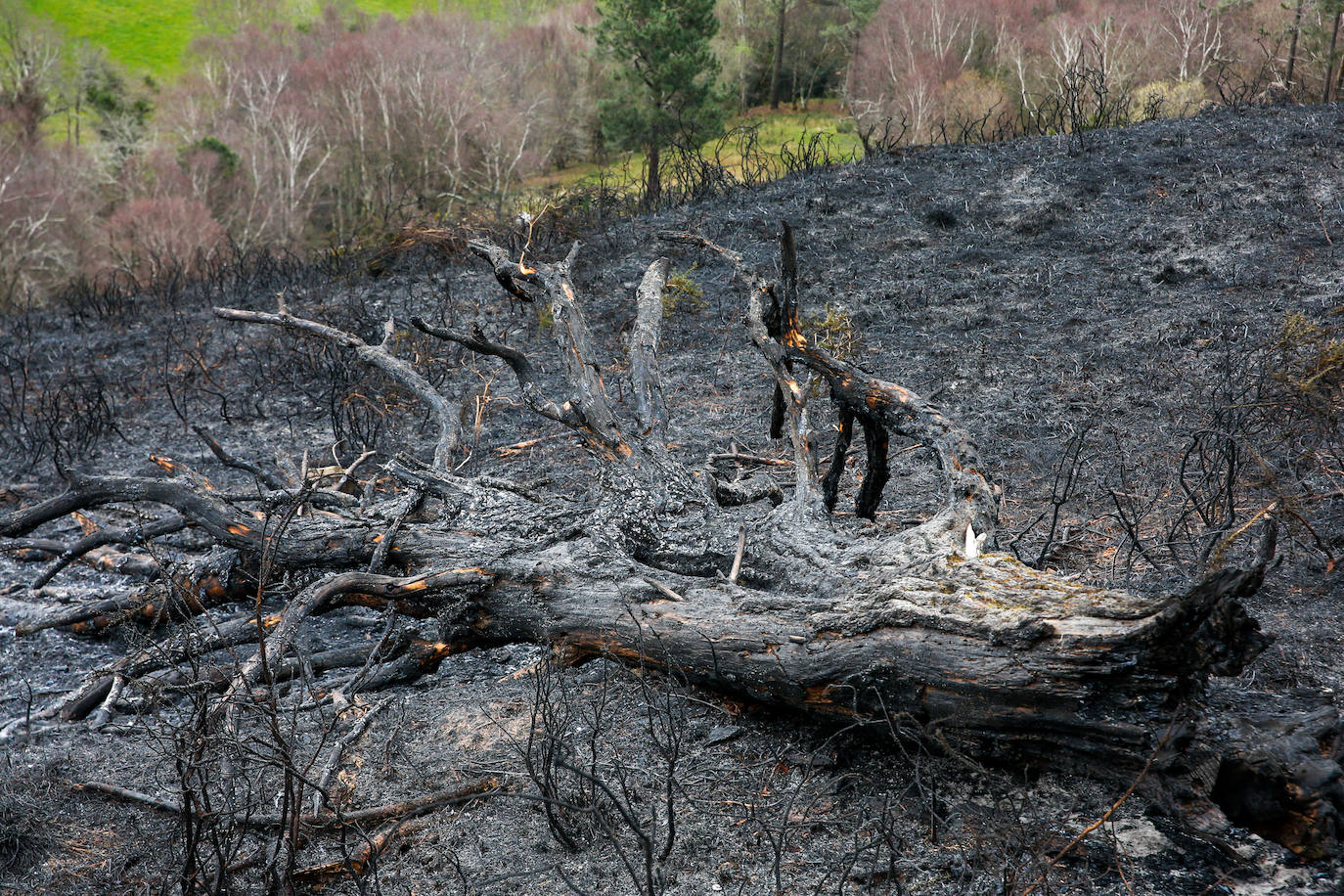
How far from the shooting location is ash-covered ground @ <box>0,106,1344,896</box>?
82.1 inches

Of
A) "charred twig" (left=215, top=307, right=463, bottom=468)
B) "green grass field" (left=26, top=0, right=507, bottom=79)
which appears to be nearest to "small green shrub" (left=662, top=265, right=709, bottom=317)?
"charred twig" (left=215, top=307, right=463, bottom=468)

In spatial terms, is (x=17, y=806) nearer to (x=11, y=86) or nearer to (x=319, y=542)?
(x=319, y=542)

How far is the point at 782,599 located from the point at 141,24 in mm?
49320

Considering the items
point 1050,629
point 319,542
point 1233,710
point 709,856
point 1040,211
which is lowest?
point 709,856

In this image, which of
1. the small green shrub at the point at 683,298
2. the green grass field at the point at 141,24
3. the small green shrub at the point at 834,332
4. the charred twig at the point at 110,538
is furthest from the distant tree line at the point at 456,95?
the charred twig at the point at 110,538

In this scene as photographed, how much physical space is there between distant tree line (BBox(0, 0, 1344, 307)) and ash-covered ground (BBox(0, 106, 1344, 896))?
580cm

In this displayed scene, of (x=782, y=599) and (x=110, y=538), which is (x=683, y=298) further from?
(x=782, y=599)

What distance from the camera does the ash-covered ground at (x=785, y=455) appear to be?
2.09 m

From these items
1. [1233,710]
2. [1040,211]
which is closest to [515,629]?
[1233,710]

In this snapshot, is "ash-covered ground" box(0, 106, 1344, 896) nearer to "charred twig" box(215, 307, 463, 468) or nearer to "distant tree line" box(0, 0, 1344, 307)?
"charred twig" box(215, 307, 463, 468)

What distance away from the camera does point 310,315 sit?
26.6 feet

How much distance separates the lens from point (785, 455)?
5.23 meters

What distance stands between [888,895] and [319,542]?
2474 mm

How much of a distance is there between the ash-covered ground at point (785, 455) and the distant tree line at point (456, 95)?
228 inches
